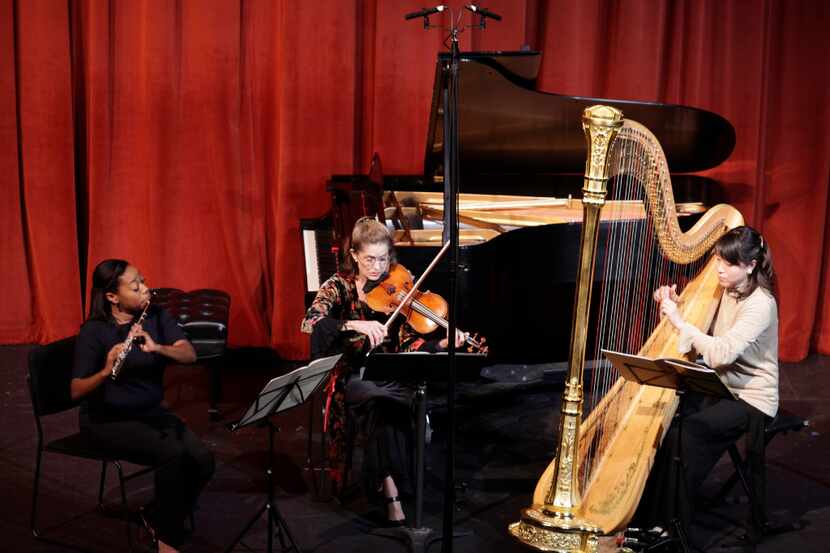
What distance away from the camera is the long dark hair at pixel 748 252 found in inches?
166

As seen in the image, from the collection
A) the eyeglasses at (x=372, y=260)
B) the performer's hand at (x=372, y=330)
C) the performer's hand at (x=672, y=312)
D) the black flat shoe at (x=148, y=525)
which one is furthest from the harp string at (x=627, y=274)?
the black flat shoe at (x=148, y=525)

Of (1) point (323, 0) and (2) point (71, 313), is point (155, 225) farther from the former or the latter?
(1) point (323, 0)

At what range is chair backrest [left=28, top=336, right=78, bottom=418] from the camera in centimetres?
412

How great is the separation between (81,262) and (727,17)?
5.03 metres

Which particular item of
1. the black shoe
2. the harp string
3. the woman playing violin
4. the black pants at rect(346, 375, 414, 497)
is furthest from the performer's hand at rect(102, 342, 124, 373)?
the black shoe

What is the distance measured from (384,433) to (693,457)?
1.32m

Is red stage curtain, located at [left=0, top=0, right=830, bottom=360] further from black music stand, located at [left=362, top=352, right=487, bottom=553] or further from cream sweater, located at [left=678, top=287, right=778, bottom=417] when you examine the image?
cream sweater, located at [left=678, top=287, right=778, bottom=417]

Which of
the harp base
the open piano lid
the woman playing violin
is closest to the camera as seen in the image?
the harp base

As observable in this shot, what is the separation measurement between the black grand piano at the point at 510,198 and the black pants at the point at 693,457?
1.31 m

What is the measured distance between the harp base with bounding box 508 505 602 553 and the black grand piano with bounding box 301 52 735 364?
1593 mm

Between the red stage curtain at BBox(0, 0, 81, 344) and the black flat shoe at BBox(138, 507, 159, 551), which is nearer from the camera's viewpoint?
the black flat shoe at BBox(138, 507, 159, 551)

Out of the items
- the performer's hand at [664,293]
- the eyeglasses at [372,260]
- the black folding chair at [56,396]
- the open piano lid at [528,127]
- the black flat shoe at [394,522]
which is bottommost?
the black flat shoe at [394,522]

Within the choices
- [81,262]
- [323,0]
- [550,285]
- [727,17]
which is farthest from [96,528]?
[727,17]

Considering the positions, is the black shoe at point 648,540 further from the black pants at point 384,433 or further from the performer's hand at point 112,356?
the performer's hand at point 112,356
